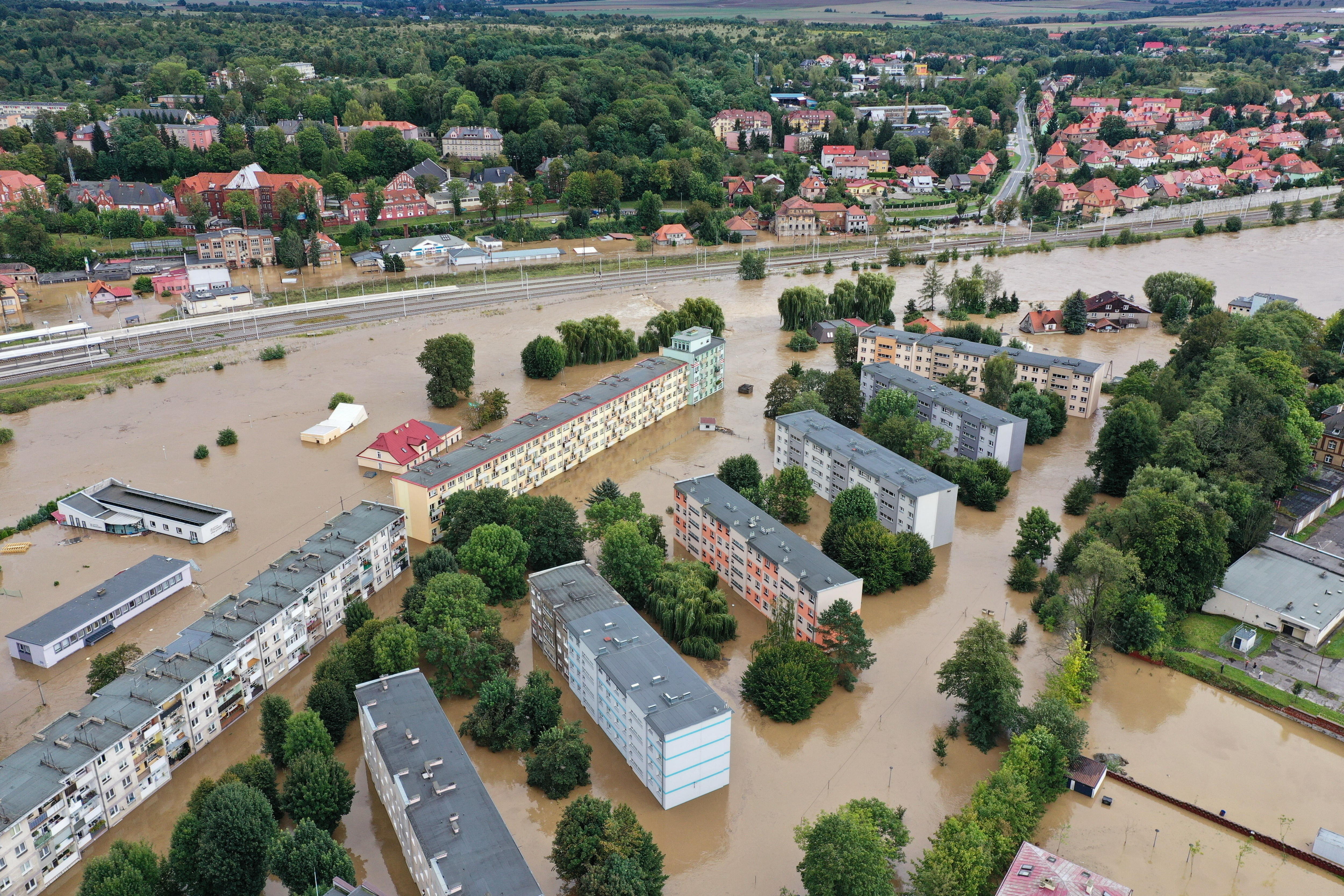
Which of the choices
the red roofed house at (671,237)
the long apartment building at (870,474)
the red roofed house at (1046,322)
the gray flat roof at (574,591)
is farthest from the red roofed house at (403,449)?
the red roofed house at (671,237)

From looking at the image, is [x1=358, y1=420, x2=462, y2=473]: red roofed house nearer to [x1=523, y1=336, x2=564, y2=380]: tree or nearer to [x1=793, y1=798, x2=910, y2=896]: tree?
[x1=523, y1=336, x2=564, y2=380]: tree

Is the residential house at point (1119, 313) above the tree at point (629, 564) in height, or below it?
below

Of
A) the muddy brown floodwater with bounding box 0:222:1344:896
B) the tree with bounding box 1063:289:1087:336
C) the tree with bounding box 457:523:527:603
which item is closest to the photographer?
the muddy brown floodwater with bounding box 0:222:1344:896

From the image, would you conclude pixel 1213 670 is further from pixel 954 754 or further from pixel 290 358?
pixel 290 358

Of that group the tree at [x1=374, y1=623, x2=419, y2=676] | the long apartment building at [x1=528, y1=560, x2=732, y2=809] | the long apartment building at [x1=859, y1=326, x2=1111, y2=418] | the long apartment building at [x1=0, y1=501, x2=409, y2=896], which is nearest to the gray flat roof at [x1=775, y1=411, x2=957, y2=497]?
the long apartment building at [x1=859, y1=326, x2=1111, y2=418]

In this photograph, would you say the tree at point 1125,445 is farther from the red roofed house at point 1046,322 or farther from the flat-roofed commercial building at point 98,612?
the flat-roofed commercial building at point 98,612

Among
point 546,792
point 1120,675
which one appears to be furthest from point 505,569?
point 1120,675

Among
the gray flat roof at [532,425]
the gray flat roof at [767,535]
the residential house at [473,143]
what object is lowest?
the gray flat roof at [767,535]

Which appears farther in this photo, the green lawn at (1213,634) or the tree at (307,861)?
the green lawn at (1213,634)
